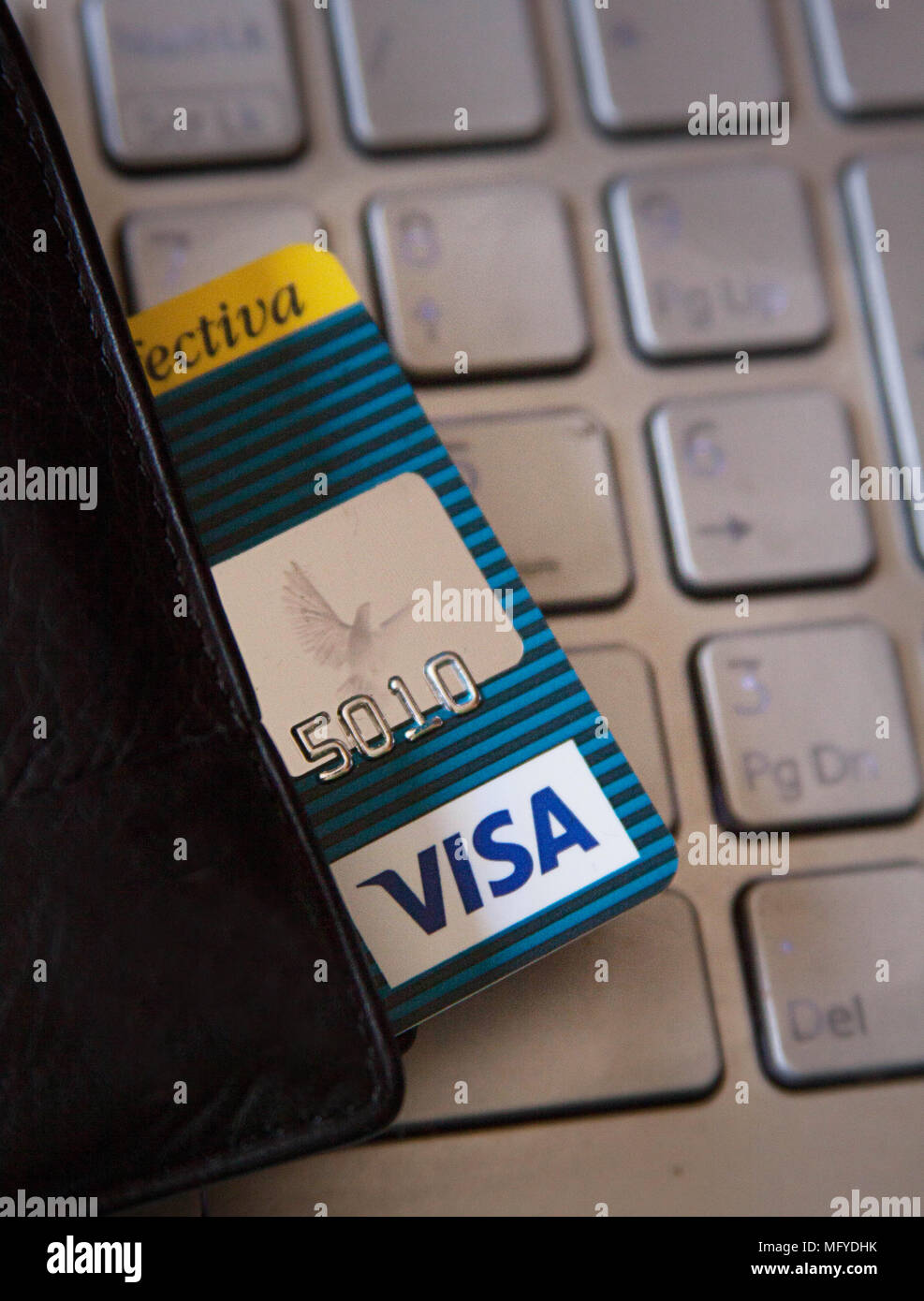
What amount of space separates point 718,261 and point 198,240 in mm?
213

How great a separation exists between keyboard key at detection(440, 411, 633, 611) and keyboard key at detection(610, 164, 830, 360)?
55mm

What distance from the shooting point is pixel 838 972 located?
1.29 feet

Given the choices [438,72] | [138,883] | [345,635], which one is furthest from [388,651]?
[438,72]

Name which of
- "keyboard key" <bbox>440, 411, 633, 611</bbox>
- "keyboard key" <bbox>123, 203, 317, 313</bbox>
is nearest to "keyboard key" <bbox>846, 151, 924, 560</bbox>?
"keyboard key" <bbox>440, 411, 633, 611</bbox>

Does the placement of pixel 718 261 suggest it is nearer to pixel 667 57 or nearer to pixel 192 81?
pixel 667 57

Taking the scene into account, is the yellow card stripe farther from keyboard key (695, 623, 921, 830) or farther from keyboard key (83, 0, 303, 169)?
keyboard key (695, 623, 921, 830)

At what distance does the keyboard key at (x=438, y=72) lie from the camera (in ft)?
1.44

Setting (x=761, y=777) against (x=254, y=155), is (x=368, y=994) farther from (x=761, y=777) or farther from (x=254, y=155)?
(x=254, y=155)

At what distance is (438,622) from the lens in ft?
1.30

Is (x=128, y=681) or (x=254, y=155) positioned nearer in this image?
(x=128, y=681)

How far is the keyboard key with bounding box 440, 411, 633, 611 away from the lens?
42 centimetres
